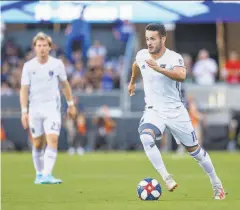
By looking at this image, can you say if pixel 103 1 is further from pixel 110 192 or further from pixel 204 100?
pixel 204 100

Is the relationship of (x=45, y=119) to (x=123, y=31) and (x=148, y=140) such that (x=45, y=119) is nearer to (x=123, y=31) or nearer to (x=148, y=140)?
(x=148, y=140)

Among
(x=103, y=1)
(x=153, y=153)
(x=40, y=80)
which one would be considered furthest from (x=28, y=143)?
(x=153, y=153)

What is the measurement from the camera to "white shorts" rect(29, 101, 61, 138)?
1611 cm

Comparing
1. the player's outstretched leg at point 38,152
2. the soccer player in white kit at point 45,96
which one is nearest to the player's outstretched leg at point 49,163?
the soccer player in white kit at point 45,96

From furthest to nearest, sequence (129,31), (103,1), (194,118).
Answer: (129,31) < (194,118) < (103,1)

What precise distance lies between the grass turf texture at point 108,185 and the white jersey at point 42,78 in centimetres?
159

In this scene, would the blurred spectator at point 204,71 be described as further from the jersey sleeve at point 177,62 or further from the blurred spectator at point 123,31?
the jersey sleeve at point 177,62

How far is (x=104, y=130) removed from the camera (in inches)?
1189

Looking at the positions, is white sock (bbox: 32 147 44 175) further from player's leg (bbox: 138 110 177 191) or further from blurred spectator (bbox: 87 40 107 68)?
blurred spectator (bbox: 87 40 107 68)

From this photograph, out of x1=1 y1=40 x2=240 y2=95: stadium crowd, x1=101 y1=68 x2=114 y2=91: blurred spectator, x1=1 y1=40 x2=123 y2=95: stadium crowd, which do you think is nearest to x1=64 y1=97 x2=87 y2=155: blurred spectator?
x1=1 y1=40 x2=240 y2=95: stadium crowd

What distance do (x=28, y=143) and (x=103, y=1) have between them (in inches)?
473

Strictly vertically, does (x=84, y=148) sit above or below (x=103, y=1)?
below

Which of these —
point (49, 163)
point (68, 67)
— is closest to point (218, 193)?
point (49, 163)

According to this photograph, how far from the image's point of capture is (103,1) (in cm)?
1948
